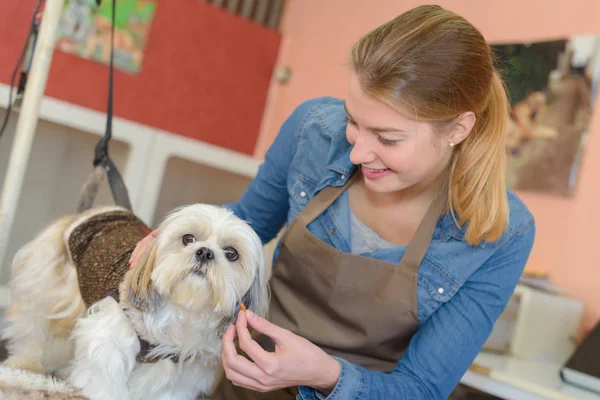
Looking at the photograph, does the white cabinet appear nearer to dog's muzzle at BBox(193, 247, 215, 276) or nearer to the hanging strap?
the hanging strap

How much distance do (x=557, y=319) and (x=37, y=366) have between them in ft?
5.54

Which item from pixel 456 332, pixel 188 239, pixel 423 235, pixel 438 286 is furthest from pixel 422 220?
pixel 188 239

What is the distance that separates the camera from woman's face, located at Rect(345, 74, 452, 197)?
4.19 ft

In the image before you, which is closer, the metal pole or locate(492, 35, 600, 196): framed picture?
the metal pole

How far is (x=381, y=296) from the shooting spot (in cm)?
141

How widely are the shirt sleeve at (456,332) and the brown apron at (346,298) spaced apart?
6cm

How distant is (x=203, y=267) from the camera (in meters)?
1.31

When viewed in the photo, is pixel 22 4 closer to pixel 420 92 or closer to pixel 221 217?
pixel 221 217

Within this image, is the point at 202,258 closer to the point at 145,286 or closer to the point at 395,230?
the point at 145,286

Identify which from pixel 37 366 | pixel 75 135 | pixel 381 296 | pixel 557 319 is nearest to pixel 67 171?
pixel 75 135

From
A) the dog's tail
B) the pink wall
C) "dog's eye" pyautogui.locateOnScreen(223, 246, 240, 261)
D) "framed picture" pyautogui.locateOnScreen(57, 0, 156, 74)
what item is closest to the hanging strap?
the dog's tail

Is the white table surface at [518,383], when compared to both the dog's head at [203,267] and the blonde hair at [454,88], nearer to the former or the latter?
the blonde hair at [454,88]

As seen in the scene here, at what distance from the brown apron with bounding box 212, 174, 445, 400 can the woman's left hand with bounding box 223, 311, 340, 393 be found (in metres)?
0.25

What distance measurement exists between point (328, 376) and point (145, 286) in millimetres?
414
